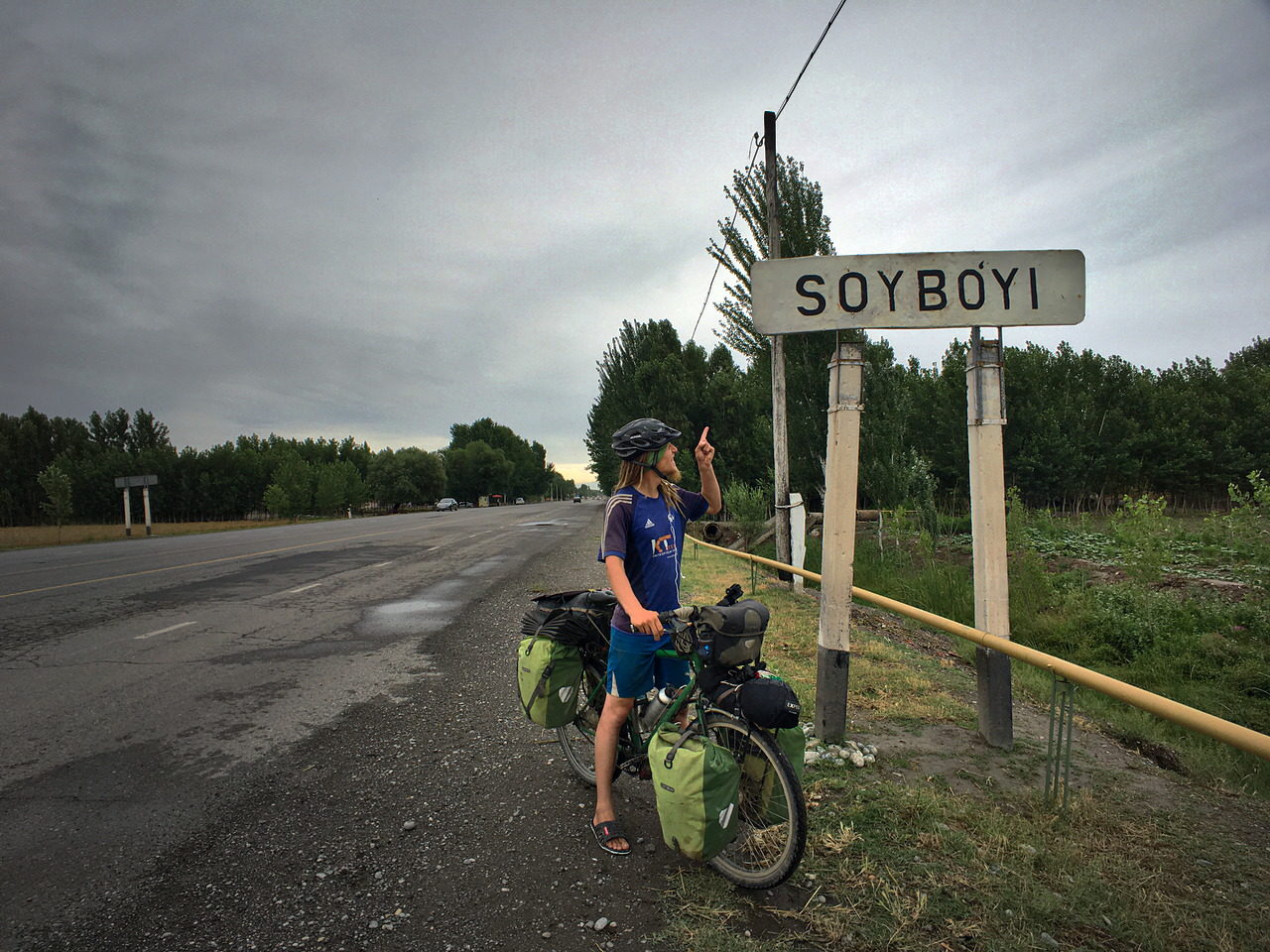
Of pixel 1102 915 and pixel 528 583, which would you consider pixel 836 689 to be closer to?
pixel 1102 915

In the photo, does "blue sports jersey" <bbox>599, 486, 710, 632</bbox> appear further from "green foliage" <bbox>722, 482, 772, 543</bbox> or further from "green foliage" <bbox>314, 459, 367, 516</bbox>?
"green foliage" <bbox>314, 459, 367, 516</bbox>

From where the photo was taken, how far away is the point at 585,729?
3.56 meters

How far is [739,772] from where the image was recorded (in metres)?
2.39

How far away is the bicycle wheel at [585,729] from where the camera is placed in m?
3.42

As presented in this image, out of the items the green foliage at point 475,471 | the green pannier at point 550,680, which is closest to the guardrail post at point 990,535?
the green pannier at point 550,680

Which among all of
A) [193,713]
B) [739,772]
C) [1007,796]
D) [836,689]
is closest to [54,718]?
[193,713]

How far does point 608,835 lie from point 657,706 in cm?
63

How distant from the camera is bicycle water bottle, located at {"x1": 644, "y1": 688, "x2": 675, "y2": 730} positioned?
2.86 meters

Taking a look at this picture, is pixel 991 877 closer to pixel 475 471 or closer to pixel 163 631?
pixel 163 631

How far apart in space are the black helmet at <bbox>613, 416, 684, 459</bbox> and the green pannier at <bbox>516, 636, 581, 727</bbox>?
1147mm

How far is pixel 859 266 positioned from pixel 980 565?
1.98 m

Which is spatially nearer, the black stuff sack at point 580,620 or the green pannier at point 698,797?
the green pannier at point 698,797

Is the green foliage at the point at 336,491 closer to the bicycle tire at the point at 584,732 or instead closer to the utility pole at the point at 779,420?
the utility pole at the point at 779,420

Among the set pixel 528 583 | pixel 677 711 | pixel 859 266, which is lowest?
pixel 528 583
